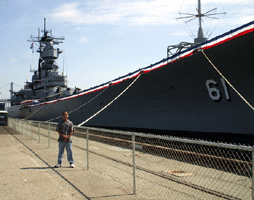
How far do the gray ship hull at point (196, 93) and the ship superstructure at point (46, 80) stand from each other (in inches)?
734

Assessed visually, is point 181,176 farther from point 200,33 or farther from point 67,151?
point 200,33

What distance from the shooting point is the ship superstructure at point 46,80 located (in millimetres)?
31786

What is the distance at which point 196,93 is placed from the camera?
9.38 m

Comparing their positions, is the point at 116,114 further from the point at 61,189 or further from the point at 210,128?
the point at 61,189

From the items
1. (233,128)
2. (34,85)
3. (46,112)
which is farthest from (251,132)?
(34,85)

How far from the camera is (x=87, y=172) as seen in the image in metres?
6.24

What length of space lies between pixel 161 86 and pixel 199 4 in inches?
301

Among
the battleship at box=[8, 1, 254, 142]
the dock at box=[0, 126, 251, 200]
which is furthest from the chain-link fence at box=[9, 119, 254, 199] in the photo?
the battleship at box=[8, 1, 254, 142]

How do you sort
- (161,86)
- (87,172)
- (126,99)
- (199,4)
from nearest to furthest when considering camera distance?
(87,172) → (161,86) → (126,99) → (199,4)

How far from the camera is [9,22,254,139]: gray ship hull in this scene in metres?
7.97

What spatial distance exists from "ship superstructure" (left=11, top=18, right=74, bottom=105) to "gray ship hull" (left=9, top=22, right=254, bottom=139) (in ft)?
61.2

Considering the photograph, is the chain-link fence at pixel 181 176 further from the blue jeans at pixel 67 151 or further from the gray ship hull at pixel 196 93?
the gray ship hull at pixel 196 93

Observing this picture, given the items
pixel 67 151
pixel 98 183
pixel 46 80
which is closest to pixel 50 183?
pixel 98 183

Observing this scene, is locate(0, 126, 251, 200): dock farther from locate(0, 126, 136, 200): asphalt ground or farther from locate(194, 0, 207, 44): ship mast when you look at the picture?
locate(194, 0, 207, 44): ship mast
